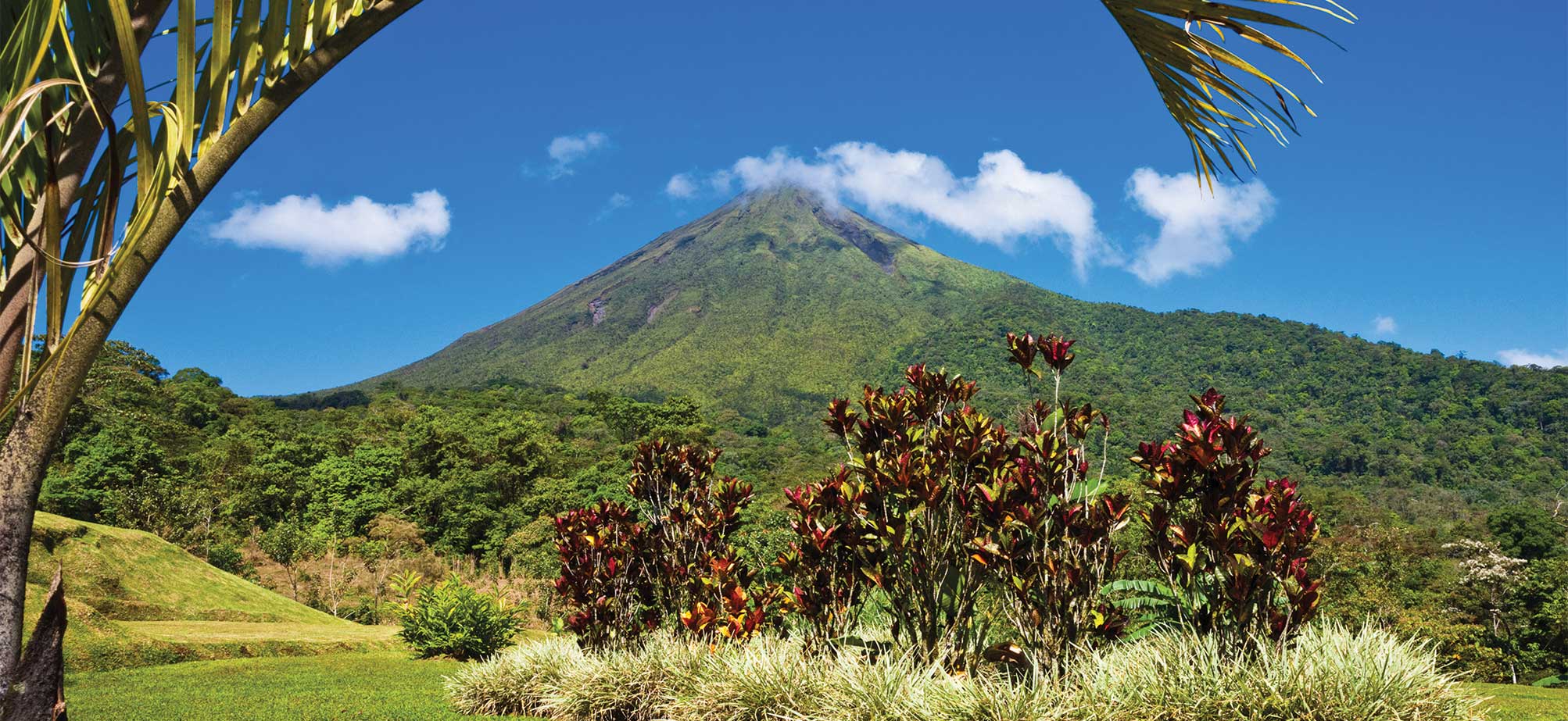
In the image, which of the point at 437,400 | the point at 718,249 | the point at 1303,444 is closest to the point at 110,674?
the point at 437,400

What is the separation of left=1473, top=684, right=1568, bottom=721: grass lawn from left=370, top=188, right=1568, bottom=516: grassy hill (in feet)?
103

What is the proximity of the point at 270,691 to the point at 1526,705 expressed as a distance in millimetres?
9825

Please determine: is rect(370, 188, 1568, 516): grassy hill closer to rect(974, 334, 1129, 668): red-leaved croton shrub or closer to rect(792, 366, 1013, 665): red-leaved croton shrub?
rect(792, 366, 1013, 665): red-leaved croton shrub

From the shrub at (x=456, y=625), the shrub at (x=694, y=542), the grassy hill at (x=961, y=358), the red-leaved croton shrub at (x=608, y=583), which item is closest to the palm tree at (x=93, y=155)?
the shrub at (x=694, y=542)

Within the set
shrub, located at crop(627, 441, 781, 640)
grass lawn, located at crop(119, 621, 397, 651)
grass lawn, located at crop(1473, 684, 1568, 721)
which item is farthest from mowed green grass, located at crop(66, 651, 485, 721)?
grass lawn, located at crop(1473, 684, 1568, 721)

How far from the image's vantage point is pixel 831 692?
12.5 feet

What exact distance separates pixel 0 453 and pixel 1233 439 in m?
4.07

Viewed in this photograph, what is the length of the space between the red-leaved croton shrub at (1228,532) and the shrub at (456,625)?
24.9 ft

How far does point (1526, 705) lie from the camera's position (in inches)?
244

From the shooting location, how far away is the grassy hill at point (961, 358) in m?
60.6

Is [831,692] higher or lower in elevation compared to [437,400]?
lower

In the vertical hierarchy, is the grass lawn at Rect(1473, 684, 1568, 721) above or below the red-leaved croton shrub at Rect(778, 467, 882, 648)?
below

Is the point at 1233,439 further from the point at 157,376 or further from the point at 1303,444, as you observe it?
the point at 1303,444

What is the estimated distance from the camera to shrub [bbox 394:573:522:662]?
352 inches
